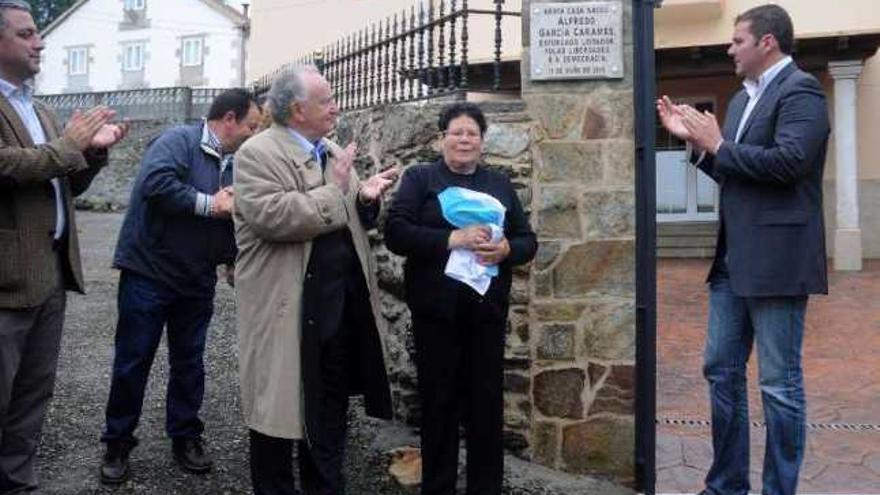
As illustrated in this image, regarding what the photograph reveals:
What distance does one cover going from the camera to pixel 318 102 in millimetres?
3521

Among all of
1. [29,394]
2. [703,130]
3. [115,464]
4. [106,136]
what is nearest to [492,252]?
[703,130]

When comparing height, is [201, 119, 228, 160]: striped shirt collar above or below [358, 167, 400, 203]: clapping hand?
above

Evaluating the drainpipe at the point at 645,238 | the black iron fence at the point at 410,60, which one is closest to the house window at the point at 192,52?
the black iron fence at the point at 410,60

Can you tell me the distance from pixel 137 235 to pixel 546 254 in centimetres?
199

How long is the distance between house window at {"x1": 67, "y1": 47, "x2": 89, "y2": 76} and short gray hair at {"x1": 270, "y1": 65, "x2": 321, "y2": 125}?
141 ft

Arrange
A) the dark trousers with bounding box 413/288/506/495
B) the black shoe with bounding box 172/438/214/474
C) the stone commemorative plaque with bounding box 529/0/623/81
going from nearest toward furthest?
1. the dark trousers with bounding box 413/288/506/495
2. the stone commemorative plaque with bounding box 529/0/623/81
3. the black shoe with bounding box 172/438/214/474

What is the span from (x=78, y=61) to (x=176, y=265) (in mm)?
42855

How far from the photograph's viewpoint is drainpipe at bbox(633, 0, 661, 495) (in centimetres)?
414

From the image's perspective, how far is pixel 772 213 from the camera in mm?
3500

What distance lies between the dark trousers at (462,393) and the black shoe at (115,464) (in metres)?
1.45

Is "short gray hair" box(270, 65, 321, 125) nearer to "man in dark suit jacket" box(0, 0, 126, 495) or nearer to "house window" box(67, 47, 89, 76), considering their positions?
"man in dark suit jacket" box(0, 0, 126, 495)

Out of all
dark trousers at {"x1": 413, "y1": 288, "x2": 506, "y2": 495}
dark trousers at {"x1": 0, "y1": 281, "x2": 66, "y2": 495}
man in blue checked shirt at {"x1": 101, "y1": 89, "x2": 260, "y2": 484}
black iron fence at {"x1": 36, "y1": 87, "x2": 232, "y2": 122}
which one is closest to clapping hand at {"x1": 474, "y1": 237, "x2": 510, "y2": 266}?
dark trousers at {"x1": 413, "y1": 288, "x2": 506, "y2": 495}

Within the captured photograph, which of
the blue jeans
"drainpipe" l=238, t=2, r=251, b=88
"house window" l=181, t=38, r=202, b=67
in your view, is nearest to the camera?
the blue jeans

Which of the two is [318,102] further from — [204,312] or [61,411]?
[61,411]
